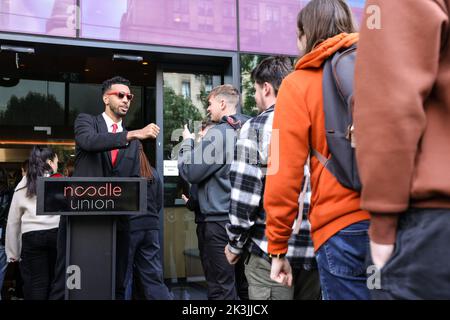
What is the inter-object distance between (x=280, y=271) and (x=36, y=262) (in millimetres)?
3652

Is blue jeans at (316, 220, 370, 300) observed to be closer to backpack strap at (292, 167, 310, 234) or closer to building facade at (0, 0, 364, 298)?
backpack strap at (292, 167, 310, 234)

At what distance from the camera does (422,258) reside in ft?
3.62

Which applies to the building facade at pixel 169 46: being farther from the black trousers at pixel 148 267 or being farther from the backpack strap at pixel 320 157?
the backpack strap at pixel 320 157

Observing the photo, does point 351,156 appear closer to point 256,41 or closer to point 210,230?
point 210,230

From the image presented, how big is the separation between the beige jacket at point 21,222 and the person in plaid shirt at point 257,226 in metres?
3.02

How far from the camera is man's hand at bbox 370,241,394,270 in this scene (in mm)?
1174

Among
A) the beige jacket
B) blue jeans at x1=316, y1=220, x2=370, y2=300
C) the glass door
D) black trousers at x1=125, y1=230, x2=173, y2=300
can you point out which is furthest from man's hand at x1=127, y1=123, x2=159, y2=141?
the glass door

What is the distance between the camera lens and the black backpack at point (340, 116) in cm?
149

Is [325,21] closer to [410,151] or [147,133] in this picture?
[410,151]

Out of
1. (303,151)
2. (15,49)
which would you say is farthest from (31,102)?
(303,151)

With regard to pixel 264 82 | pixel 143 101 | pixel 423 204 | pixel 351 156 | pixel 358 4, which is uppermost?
pixel 358 4

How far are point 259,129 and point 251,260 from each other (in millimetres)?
709

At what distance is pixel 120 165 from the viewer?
3.97 meters
